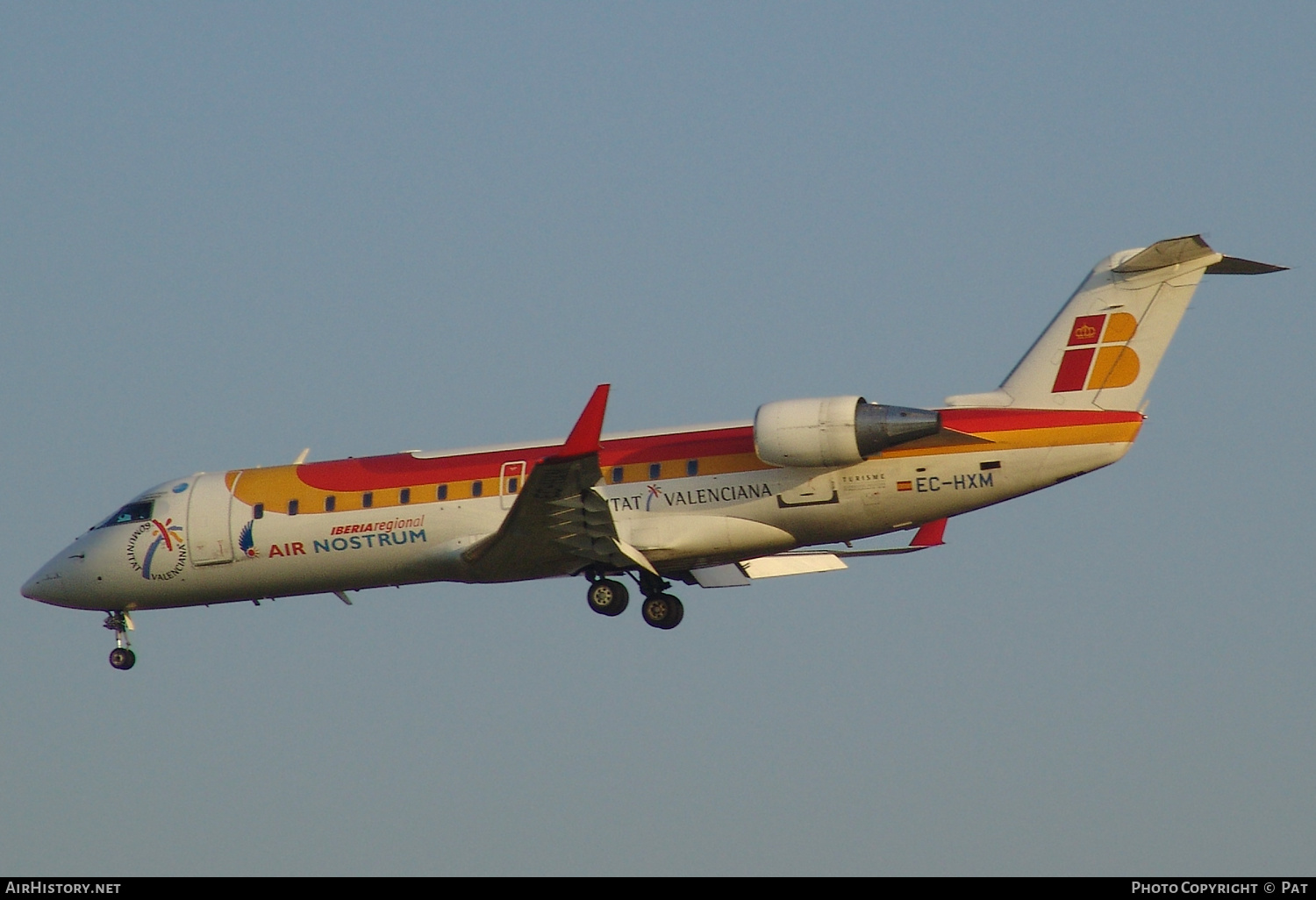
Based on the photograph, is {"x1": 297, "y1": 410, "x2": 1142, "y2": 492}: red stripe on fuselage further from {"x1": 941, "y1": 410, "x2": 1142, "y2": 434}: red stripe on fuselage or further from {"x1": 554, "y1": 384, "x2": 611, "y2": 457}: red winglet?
{"x1": 554, "y1": 384, "x2": 611, "y2": 457}: red winglet

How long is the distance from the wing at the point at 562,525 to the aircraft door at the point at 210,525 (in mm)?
4720

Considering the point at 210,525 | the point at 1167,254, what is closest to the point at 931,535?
the point at 1167,254

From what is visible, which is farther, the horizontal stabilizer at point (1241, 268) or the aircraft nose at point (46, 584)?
the aircraft nose at point (46, 584)

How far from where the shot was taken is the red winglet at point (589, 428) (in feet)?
84.4

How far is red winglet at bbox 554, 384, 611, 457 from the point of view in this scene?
25719mm

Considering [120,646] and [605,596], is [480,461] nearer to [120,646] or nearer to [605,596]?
[605,596]

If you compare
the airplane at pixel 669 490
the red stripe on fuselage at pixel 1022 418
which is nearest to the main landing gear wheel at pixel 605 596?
the airplane at pixel 669 490

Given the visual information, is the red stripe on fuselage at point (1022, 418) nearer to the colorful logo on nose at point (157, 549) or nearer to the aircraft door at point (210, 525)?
the aircraft door at point (210, 525)

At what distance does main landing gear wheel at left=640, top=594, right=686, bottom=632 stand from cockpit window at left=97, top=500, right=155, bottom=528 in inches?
352

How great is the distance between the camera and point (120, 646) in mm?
32125

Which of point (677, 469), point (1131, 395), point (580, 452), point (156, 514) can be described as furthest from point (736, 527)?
point (156, 514)

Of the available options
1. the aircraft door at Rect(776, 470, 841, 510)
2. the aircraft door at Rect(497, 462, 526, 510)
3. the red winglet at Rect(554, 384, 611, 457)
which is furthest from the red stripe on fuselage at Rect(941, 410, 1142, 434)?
the aircraft door at Rect(497, 462, 526, 510)

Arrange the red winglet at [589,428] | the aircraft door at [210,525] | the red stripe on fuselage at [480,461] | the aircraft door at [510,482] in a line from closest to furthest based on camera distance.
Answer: the red winglet at [589,428] → the red stripe on fuselage at [480,461] → the aircraft door at [510,482] → the aircraft door at [210,525]
